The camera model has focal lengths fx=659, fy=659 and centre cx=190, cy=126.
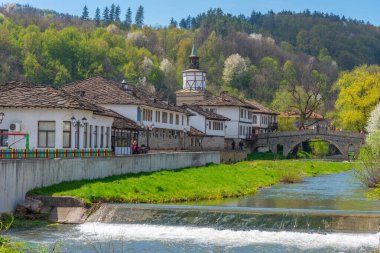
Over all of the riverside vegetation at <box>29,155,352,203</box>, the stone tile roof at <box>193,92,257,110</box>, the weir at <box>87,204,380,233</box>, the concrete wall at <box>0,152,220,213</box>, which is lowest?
the weir at <box>87,204,380,233</box>

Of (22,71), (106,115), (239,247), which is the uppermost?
(22,71)

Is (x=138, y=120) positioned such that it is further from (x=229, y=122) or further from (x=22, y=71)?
(x=22, y=71)

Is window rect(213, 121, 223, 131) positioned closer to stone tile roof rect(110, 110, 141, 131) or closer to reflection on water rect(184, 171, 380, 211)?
stone tile roof rect(110, 110, 141, 131)

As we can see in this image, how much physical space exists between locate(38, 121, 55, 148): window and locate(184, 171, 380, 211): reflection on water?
377 inches

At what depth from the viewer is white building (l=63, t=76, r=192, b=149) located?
5838 centimetres

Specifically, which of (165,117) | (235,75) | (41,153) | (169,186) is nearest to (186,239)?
(41,153)

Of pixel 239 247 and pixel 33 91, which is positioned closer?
pixel 239 247

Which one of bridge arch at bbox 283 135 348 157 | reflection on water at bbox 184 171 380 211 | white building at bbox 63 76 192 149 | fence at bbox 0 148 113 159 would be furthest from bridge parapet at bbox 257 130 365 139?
fence at bbox 0 148 113 159

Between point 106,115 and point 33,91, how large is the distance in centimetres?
763

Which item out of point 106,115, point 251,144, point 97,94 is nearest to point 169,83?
point 251,144

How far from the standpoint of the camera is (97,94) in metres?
59.0

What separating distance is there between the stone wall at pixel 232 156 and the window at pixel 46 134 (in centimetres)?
3581

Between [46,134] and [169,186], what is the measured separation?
8163mm

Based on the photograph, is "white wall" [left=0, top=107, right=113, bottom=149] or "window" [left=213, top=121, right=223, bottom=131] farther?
"window" [left=213, top=121, right=223, bottom=131]
